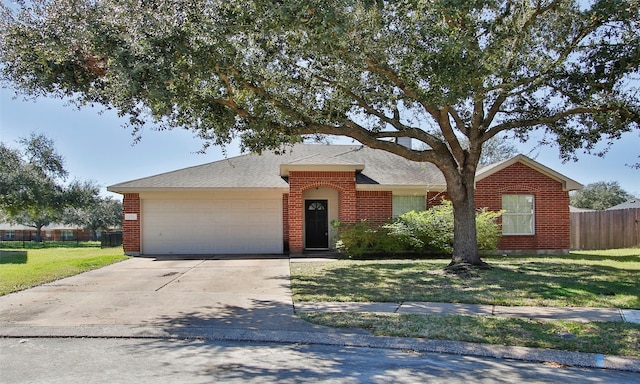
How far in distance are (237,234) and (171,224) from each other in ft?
8.09

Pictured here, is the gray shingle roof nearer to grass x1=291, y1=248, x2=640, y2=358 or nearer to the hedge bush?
the hedge bush

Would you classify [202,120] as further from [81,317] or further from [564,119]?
[564,119]

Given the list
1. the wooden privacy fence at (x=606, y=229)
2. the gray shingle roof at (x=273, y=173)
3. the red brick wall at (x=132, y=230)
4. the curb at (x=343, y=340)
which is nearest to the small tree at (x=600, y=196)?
the wooden privacy fence at (x=606, y=229)

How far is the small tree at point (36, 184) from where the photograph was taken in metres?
28.1

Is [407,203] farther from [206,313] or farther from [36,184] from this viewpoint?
[36,184]

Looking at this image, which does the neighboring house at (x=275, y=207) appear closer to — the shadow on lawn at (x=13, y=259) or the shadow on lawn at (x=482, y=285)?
the shadow on lawn at (x=13, y=259)

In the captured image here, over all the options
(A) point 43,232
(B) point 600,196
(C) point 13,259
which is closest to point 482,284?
Answer: (C) point 13,259

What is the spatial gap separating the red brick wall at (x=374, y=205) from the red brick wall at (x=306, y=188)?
444 mm

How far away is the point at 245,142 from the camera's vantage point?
12891 mm

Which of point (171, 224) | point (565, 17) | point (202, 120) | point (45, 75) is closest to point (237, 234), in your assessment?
point (171, 224)

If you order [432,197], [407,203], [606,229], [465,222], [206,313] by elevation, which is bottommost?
[206,313]

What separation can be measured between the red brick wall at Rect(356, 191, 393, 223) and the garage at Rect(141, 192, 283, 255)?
3042mm

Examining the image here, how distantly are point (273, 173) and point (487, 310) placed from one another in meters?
12.9

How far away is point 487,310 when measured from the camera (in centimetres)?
809
